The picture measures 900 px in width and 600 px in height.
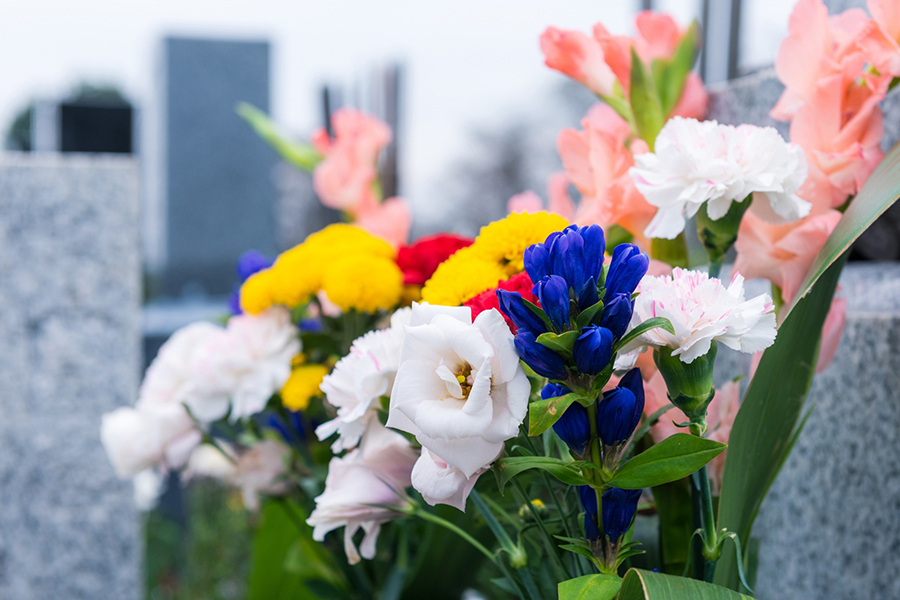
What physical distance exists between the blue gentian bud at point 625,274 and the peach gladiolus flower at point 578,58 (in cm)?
22

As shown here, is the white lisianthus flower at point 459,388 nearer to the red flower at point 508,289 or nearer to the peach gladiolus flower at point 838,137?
the red flower at point 508,289

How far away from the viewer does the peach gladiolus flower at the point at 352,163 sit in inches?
32.8

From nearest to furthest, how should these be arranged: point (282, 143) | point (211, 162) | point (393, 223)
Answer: point (393, 223) → point (282, 143) → point (211, 162)

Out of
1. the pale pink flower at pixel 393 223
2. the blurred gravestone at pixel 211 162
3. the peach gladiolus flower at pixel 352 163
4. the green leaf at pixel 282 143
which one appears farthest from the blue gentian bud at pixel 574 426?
the blurred gravestone at pixel 211 162

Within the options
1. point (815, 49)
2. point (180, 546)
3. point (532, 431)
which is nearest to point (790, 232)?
point (815, 49)

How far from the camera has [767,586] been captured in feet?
2.04

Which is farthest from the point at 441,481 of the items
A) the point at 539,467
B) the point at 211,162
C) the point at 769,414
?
the point at 211,162

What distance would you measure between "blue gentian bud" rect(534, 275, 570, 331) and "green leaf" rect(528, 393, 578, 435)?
0.03 m

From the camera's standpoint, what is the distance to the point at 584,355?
0.26 meters

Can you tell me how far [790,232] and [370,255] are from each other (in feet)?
0.93

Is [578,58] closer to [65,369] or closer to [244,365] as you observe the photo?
[244,365]

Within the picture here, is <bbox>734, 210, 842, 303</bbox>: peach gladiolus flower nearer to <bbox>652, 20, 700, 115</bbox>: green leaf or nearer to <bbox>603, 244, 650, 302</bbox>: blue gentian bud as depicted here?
<bbox>603, 244, 650, 302</bbox>: blue gentian bud

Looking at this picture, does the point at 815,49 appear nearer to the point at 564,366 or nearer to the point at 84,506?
the point at 564,366

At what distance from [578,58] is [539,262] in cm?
24
